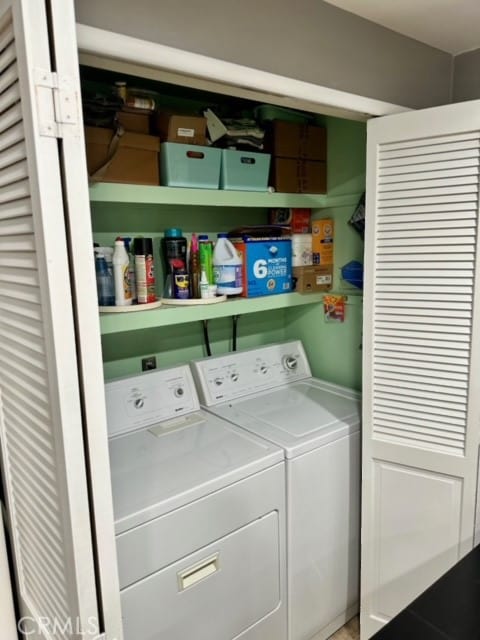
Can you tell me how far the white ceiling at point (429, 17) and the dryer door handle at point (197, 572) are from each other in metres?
1.81

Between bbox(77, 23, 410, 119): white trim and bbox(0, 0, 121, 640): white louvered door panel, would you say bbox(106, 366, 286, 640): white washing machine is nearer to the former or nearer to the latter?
bbox(0, 0, 121, 640): white louvered door panel

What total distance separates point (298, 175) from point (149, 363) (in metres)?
1.09

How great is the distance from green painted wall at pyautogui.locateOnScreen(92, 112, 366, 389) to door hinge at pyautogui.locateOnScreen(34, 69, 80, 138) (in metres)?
1.01

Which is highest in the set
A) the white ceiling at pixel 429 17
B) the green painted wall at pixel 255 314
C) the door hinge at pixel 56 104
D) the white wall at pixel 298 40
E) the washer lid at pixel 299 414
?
the white ceiling at pixel 429 17

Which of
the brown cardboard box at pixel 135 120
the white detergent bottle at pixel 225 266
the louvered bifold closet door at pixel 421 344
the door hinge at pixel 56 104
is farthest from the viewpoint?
the white detergent bottle at pixel 225 266

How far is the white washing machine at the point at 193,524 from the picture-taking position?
1383 millimetres

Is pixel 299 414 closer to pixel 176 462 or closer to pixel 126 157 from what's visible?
pixel 176 462

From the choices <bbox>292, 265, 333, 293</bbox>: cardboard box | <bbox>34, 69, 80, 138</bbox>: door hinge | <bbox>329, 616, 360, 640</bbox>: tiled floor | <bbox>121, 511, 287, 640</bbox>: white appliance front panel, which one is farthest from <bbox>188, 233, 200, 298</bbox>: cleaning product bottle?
<bbox>329, 616, 360, 640</bbox>: tiled floor

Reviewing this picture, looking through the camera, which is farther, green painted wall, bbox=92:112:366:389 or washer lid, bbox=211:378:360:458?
green painted wall, bbox=92:112:366:389

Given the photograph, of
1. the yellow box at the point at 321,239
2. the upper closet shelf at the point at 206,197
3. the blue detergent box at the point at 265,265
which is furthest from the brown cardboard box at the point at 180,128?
the yellow box at the point at 321,239

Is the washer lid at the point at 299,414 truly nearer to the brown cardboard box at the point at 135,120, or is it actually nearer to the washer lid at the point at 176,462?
the washer lid at the point at 176,462

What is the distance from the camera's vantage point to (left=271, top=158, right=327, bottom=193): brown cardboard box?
2.05m

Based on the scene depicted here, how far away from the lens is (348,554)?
201 cm

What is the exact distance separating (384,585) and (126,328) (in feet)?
4.83
